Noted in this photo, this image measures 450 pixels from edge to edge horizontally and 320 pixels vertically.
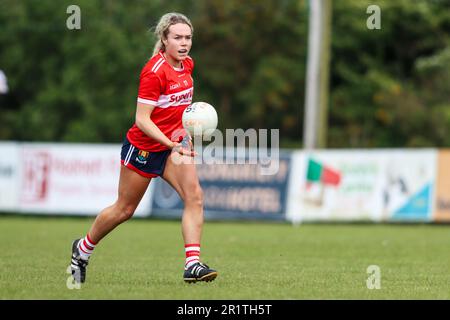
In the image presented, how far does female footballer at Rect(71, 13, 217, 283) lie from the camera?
28.0 feet

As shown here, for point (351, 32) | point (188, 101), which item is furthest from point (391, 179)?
point (351, 32)

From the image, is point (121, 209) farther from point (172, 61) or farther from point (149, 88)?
point (172, 61)

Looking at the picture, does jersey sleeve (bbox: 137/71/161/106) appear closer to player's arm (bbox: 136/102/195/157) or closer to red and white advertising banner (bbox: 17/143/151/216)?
player's arm (bbox: 136/102/195/157)

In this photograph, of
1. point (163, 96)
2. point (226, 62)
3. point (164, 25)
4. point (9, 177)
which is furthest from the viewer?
point (226, 62)

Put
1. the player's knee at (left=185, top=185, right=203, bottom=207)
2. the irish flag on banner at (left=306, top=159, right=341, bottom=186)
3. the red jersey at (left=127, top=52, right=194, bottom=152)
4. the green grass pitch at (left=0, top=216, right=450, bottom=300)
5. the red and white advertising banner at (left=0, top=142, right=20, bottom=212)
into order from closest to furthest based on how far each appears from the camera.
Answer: the green grass pitch at (left=0, top=216, right=450, bottom=300) → the red jersey at (left=127, top=52, right=194, bottom=152) → the player's knee at (left=185, top=185, right=203, bottom=207) → the irish flag on banner at (left=306, top=159, right=341, bottom=186) → the red and white advertising banner at (left=0, top=142, right=20, bottom=212)

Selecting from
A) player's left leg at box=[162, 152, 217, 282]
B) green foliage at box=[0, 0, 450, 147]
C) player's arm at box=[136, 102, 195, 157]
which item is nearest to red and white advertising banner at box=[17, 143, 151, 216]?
green foliage at box=[0, 0, 450, 147]

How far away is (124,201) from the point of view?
8.80m

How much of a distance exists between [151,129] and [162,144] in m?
0.16

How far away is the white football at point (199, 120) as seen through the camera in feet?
27.6

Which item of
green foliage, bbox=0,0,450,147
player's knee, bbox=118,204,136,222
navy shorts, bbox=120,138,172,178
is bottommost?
player's knee, bbox=118,204,136,222

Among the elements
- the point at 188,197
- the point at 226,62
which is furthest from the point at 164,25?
the point at 226,62

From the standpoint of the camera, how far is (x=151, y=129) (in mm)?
8453

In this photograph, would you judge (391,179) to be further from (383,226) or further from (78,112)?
(78,112)

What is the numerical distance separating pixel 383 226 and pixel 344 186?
1259mm
